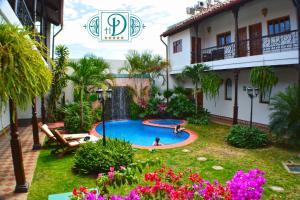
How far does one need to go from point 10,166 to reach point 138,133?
7.72 m

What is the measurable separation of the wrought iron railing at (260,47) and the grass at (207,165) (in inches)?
195

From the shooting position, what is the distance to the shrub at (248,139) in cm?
920

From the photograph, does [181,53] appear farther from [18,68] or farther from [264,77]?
[18,68]

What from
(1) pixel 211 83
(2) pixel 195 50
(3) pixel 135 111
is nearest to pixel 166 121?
(3) pixel 135 111

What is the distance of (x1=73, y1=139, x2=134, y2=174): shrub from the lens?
253 inches

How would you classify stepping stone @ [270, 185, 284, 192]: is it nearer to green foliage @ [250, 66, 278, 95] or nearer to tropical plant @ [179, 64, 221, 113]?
green foliage @ [250, 66, 278, 95]

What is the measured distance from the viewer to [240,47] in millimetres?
14109

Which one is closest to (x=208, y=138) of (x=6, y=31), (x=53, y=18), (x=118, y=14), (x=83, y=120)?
(x=83, y=120)

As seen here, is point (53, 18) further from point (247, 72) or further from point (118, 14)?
point (247, 72)

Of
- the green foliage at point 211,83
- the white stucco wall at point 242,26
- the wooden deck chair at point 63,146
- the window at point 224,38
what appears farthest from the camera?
the window at point 224,38

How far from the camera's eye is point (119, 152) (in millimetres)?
6832

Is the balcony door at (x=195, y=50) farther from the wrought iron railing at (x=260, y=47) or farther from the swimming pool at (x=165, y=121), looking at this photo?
the swimming pool at (x=165, y=121)

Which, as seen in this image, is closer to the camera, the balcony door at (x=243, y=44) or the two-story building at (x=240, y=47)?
the two-story building at (x=240, y=47)

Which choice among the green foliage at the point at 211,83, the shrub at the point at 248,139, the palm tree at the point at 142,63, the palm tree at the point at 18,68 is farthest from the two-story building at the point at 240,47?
the palm tree at the point at 18,68
